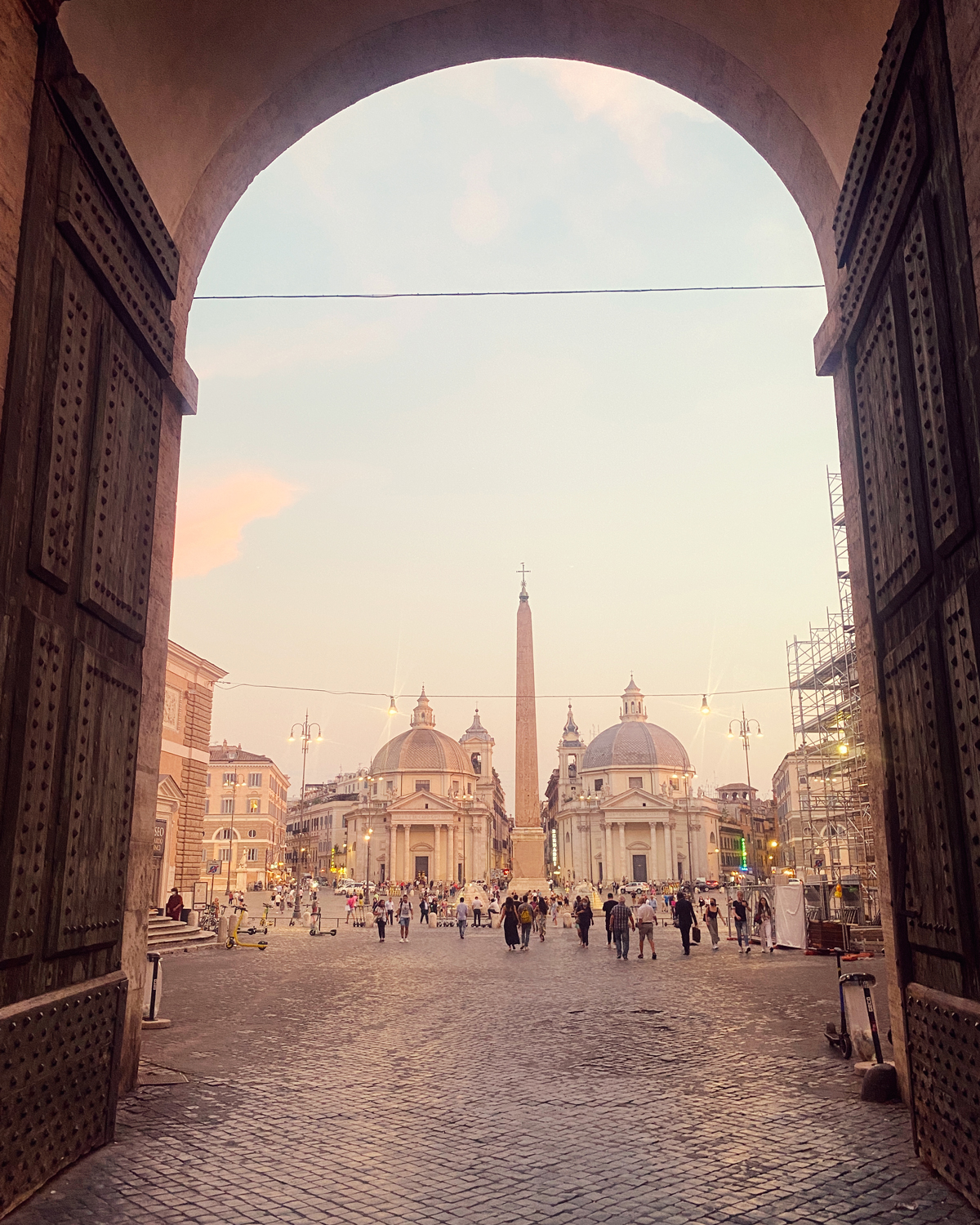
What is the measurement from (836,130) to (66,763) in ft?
20.9

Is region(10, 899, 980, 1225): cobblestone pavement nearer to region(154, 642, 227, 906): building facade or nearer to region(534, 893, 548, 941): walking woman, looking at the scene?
region(534, 893, 548, 941): walking woman

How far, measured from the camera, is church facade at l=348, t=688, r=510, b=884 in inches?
4099

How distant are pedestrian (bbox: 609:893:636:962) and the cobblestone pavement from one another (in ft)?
29.2

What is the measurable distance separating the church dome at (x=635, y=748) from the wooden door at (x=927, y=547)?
106697 millimetres

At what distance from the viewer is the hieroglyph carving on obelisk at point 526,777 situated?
44.5 m

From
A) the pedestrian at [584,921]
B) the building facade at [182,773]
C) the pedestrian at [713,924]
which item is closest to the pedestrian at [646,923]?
the pedestrian at [584,921]

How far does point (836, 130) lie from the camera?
6.79 meters

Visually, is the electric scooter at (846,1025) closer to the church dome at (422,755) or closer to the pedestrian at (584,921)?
the pedestrian at (584,921)

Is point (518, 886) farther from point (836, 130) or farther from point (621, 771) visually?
point (621, 771)

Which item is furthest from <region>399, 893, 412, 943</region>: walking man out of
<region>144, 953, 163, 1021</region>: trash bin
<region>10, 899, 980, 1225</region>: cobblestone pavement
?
<region>144, 953, 163, 1021</region>: trash bin

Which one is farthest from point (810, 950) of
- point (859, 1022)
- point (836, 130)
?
point (836, 130)

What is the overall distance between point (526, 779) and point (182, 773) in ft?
61.0

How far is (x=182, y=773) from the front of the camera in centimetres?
3047

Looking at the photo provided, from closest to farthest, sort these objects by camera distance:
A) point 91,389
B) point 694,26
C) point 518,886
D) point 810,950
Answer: point 91,389 < point 694,26 < point 810,950 < point 518,886
